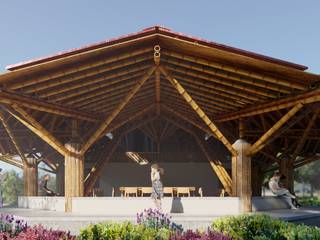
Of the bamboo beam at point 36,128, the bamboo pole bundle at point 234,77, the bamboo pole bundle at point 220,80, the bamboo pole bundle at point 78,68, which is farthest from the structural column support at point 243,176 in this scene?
the bamboo beam at point 36,128

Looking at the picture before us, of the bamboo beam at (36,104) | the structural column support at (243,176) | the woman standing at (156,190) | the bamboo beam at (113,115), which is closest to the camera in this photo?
the bamboo beam at (36,104)

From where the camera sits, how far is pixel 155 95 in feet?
54.5

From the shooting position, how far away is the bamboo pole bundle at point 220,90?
13.0 metres

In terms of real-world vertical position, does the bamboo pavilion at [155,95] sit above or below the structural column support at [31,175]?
above

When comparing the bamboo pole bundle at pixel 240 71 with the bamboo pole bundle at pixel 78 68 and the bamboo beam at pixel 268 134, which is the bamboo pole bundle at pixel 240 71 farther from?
the bamboo beam at pixel 268 134

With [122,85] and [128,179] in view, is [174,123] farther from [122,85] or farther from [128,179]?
[122,85]

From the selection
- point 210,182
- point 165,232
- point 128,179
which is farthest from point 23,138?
point 165,232

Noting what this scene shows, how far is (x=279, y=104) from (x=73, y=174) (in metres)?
7.43

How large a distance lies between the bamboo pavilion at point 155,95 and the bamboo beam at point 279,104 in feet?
0.11

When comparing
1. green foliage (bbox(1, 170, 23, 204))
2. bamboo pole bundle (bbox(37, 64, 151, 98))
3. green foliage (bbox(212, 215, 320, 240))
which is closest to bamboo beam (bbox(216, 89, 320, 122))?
green foliage (bbox(212, 215, 320, 240))

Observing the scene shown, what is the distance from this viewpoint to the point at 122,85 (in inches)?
528

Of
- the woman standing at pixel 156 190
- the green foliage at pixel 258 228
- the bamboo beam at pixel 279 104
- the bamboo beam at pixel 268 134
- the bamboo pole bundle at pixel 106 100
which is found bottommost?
the green foliage at pixel 258 228

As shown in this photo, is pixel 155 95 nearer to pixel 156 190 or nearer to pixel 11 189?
pixel 156 190

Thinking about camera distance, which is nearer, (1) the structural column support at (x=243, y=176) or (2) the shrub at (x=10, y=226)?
(2) the shrub at (x=10, y=226)
